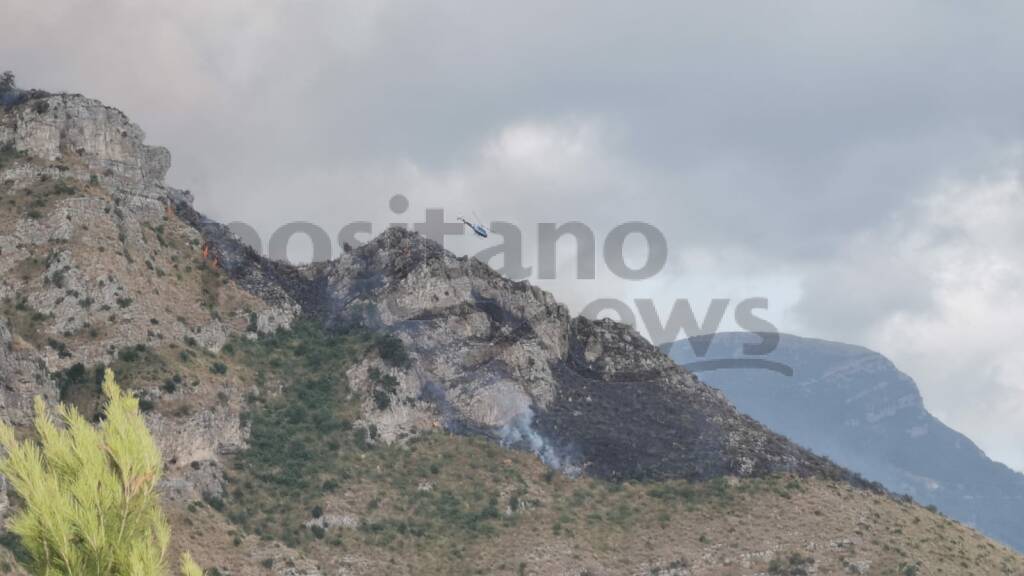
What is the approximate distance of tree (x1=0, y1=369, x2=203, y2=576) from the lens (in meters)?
23.6

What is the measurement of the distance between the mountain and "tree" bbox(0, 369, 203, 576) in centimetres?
6183

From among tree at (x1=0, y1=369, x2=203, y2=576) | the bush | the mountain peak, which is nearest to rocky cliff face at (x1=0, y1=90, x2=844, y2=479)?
the mountain peak

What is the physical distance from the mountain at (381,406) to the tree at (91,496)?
61.8m

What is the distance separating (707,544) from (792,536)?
24.7ft

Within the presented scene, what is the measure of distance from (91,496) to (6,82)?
117451 mm

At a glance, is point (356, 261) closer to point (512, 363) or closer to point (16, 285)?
point (512, 363)

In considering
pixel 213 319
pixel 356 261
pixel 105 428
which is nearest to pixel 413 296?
pixel 356 261

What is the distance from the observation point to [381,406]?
364 ft

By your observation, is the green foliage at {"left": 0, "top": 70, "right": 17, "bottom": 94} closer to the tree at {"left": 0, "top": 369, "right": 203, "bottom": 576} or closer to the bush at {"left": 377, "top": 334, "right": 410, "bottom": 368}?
the bush at {"left": 377, "top": 334, "right": 410, "bottom": 368}

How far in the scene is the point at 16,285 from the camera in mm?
102438

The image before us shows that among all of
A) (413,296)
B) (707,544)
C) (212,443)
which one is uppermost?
(413,296)

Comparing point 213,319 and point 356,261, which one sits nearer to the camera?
point 213,319

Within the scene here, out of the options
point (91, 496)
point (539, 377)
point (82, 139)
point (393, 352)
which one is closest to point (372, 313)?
point (393, 352)

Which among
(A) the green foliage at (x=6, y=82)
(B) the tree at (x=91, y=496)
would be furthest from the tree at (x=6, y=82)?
(B) the tree at (x=91, y=496)
